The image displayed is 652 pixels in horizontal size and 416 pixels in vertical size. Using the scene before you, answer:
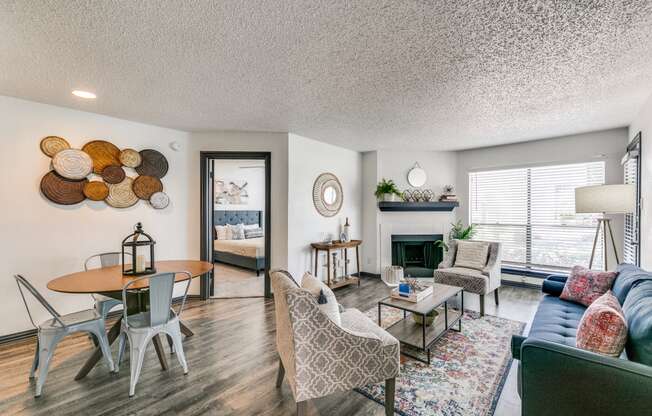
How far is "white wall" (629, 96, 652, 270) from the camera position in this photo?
9.20 feet

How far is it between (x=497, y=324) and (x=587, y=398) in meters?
2.10

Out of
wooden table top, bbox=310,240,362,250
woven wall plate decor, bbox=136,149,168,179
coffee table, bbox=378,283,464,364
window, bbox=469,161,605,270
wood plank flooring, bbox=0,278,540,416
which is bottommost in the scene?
wood plank flooring, bbox=0,278,540,416

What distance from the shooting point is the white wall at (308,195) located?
4.24 m

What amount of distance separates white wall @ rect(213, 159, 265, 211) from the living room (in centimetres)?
280

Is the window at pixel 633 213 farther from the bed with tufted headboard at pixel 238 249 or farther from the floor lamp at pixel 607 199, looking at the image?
the bed with tufted headboard at pixel 238 249

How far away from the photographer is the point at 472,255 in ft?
13.3

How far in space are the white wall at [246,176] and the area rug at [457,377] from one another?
6028 millimetres

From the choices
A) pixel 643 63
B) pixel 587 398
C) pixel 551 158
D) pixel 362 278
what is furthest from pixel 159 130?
pixel 551 158

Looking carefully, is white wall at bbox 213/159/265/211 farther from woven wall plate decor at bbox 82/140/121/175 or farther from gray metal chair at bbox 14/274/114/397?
gray metal chair at bbox 14/274/114/397

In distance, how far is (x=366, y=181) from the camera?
5.72 meters

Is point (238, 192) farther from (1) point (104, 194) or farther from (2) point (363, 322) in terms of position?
(2) point (363, 322)

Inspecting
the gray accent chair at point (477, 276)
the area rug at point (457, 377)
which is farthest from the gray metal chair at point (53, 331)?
the gray accent chair at point (477, 276)

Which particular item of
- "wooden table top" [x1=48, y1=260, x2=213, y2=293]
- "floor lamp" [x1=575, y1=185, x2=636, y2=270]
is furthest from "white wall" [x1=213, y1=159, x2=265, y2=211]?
"floor lamp" [x1=575, y1=185, x2=636, y2=270]

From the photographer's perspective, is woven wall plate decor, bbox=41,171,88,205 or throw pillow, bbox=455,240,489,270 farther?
throw pillow, bbox=455,240,489,270
